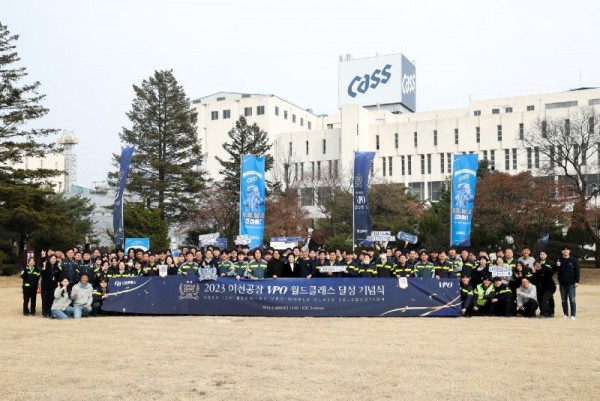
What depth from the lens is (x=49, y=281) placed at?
56.2ft

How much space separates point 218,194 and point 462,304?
3673cm

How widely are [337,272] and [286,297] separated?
4.70 ft

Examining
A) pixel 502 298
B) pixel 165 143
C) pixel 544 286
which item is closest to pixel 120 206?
pixel 502 298

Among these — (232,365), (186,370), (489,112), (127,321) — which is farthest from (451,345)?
(489,112)

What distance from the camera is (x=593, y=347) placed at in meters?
11.3

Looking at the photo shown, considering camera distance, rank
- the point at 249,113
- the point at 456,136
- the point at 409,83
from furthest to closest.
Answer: the point at 409,83
the point at 249,113
the point at 456,136

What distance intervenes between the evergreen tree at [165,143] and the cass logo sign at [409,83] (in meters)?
A: 43.1

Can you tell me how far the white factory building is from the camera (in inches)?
2940

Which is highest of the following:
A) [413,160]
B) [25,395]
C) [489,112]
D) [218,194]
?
[489,112]

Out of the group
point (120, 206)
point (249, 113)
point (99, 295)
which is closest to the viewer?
point (99, 295)

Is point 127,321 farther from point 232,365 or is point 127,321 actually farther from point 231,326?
point 232,365

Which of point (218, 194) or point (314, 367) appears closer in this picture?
point (314, 367)

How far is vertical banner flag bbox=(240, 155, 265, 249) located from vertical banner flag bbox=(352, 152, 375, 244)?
11.7 feet

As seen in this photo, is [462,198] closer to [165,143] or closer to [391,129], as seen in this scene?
[165,143]
